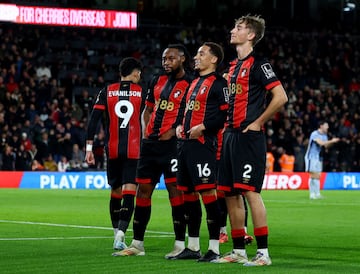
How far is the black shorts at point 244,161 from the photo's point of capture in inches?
401

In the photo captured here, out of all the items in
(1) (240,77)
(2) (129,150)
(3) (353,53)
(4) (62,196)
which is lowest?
(4) (62,196)

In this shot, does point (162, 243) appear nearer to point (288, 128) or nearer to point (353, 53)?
point (288, 128)

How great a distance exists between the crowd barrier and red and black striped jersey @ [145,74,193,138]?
2174cm

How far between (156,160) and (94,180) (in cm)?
2280

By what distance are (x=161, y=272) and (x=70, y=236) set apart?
4.54 m

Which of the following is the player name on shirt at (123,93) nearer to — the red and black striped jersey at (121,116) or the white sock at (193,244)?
the red and black striped jersey at (121,116)

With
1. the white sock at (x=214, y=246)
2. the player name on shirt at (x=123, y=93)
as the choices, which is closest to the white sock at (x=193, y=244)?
the white sock at (x=214, y=246)

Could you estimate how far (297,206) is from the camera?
2372cm

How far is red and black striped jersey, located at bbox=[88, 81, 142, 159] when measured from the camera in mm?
12562

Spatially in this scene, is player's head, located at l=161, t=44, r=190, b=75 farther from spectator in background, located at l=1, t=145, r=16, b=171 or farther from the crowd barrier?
the crowd barrier

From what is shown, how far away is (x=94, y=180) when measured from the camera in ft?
112

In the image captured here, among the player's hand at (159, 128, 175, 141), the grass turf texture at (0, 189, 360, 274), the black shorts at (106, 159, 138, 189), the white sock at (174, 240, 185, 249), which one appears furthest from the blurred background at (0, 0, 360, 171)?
the white sock at (174, 240, 185, 249)

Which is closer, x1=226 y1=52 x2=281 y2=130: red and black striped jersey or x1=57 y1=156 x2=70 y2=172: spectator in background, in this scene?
x1=226 y1=52 x2=281 y2=130: red and black striped jersey

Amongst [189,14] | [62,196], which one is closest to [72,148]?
[62,196]
